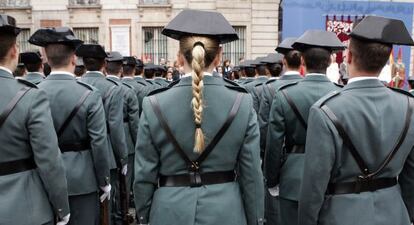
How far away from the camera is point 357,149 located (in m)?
2.78

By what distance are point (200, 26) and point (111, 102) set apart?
3.40 meters

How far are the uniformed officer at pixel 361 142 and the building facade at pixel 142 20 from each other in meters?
19.7

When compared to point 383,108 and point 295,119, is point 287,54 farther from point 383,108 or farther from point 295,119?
point 383,108

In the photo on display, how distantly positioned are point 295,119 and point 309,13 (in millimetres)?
16928

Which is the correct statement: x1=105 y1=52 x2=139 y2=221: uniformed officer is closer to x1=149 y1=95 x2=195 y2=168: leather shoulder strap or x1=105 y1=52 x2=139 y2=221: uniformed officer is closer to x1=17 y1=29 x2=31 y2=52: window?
x1=149 y1=95 x2=195 y2=168: leather shoulder strap

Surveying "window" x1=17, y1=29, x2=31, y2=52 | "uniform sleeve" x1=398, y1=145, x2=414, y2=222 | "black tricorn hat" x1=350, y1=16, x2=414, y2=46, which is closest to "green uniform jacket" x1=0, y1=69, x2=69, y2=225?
"black tricorn hat" x1=350, y1=16, x2=414, y2=46

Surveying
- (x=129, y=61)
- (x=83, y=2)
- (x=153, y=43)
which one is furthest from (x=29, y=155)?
(x=83, y=2)

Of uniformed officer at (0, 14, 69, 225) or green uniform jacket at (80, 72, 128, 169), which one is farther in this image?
green uniform jacket at (80, 72, 128, 169)

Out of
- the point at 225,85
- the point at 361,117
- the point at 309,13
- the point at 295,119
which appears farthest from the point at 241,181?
the point at 309,13

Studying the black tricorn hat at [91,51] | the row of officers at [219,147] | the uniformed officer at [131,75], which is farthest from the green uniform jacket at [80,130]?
the uniformed officer at [131,75]

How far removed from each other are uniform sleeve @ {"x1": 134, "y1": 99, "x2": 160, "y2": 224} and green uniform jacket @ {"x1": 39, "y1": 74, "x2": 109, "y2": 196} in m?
1.59

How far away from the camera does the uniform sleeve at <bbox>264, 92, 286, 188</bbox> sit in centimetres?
435

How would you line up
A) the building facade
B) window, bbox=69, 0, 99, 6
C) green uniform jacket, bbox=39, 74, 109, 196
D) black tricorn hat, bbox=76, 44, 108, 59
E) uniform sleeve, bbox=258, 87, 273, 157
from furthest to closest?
window, bbox=69, 0, 99, 6
the building facade
black tricorn hat, bbox=76, 44, 108, 59
uniform sleeve, bbox=258, 87, 273, 157
green uniform jacket, bbox=39, 74, 109, 196

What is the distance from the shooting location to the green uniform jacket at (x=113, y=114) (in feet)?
19.4
